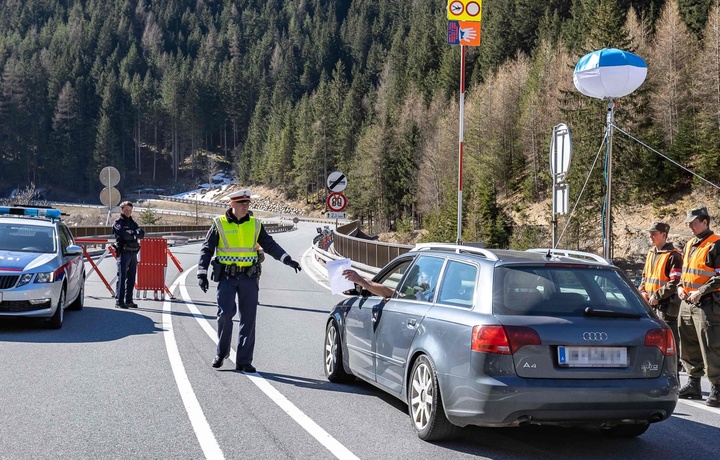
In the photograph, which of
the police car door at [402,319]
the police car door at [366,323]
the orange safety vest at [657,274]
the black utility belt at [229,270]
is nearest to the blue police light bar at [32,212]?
the black utility belt at [229,270]

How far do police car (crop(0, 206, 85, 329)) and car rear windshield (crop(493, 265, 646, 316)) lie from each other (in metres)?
7.48

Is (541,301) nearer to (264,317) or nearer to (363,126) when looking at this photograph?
(264,317)

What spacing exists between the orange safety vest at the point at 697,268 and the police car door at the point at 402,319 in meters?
2.77

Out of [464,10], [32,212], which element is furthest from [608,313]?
[464,10]

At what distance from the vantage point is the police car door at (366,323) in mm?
6977

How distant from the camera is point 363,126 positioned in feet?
356

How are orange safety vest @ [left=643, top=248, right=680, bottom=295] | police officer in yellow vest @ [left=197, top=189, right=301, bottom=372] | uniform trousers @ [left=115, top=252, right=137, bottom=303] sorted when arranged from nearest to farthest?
orange safety vest @ [left=643, top=248, right=680, bottom=295] → police officer in yellow vest @ [left=197, top=189, right=301, bottom=372] → uniform trousers @ [left=115, top=252, right=137, bottom=303]

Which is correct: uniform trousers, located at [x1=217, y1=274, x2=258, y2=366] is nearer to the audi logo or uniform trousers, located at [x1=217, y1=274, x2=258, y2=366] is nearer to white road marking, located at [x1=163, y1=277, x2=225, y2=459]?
white road marking, located at [x1=163, y1=277, x2=225, y2=459]

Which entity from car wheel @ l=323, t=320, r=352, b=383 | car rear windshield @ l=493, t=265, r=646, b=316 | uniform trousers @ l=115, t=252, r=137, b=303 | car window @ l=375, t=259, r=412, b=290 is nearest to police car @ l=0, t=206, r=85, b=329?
uniform trousers @ l=115, t=252, r=137, b=303

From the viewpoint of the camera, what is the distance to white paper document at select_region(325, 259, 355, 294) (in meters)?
7.62

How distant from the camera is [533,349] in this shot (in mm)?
A: 5270

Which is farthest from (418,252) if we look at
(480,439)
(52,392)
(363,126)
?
(363,126)

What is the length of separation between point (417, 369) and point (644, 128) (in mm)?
44961

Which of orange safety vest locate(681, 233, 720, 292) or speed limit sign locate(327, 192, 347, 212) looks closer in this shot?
orange safety vest locate(681, 233, 720, 292)
